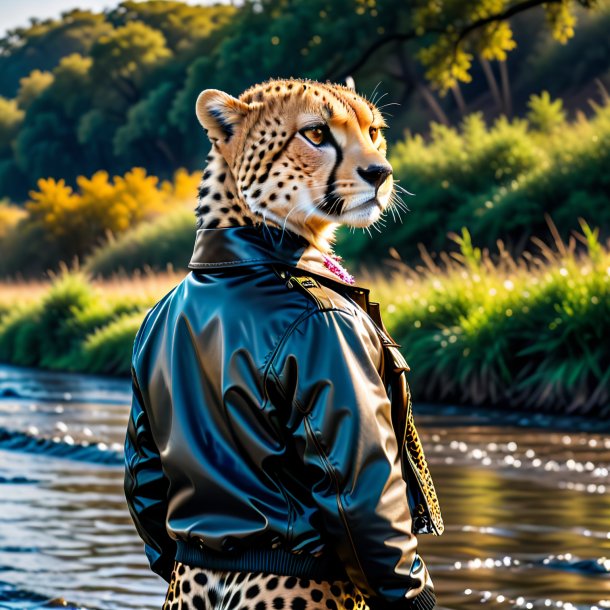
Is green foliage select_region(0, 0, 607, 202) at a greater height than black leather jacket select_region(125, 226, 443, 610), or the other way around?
black leather jacket select_region(125, 226, 443, 610)

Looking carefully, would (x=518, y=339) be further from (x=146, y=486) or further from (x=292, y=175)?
(x=292, y=175)

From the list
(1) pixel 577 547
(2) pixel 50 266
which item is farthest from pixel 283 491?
(2) pixel 50 266

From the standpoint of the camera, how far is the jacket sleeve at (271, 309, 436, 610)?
271 centimetres

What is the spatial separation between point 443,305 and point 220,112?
1251cm

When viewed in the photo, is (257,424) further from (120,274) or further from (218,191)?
(120,274)

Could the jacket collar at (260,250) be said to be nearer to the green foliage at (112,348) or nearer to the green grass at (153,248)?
the green foliage at (112,348)

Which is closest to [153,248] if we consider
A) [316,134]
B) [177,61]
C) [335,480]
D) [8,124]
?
[316,134]

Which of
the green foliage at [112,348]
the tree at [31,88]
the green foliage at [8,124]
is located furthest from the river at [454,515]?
the green foliage at [8,124]

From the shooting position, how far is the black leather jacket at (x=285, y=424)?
2.72 metres

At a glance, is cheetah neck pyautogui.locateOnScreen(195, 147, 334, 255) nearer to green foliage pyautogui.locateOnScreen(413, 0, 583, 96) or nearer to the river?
the river

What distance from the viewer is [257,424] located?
2.81 m

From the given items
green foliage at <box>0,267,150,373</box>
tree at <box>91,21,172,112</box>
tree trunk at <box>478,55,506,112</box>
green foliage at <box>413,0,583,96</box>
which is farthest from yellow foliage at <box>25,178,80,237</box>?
tree at <box>91,21,172,112</box>

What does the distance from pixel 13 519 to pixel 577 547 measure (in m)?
3.47

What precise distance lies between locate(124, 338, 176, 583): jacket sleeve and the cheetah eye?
677 mm
